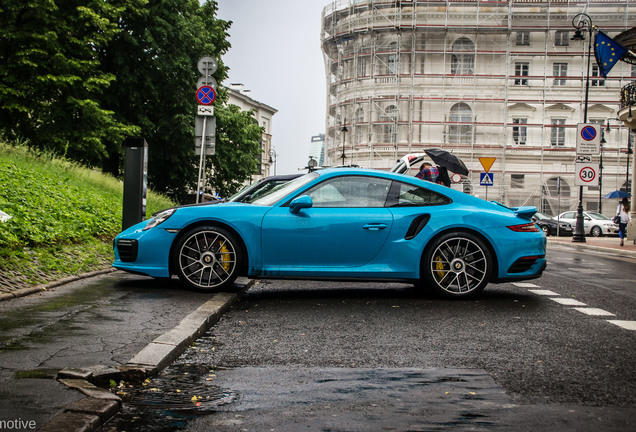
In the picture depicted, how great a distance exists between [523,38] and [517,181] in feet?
33.9

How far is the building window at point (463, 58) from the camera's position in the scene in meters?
53.8

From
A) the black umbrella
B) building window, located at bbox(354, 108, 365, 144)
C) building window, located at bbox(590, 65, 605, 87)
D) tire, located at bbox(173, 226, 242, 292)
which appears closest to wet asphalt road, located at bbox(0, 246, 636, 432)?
tire, located at bbox(173, 226, 242, 292)

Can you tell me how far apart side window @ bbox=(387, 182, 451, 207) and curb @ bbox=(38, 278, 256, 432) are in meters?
2.78

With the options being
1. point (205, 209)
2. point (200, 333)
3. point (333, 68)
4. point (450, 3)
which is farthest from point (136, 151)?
point (333, 68)

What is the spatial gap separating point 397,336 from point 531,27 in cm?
5085

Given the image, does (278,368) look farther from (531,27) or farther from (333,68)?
(333,68)

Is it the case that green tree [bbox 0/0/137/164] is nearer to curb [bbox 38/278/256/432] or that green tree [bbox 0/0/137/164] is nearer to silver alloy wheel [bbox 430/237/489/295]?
silver alloy wheel [bbox 430/237/489/295]

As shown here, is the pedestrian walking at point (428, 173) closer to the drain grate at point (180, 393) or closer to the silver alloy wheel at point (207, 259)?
the silver alloy wheel at point (207, 259)

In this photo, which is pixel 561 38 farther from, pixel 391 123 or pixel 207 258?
pixel 207 258

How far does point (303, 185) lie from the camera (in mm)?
8492

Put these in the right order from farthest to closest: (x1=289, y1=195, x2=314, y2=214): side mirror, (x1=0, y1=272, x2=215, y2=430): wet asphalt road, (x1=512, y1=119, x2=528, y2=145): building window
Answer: (x1=512, y1=119, x2=528, y2=145): building window → (x1=289, y1=195, x2=314, y2=214): side mirror → (x1=0, y1=272, x2=215, y2=430): wet asphalt road

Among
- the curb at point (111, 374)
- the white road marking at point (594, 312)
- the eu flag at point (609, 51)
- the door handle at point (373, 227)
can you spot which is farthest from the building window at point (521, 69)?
the curb at point (111, 374)

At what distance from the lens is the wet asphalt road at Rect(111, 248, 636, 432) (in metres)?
3.71

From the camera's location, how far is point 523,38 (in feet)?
177
